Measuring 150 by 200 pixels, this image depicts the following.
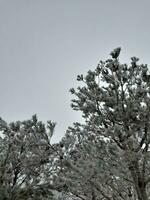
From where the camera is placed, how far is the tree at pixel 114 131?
7.02 metres

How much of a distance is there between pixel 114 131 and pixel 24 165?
526cm

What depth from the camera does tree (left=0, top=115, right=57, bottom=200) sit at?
9820mm

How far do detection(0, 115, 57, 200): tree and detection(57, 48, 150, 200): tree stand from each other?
1.78 m

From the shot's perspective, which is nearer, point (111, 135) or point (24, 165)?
point (111, 135)

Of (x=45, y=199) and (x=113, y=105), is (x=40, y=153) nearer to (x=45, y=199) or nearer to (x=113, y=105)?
(x=45, y=199)

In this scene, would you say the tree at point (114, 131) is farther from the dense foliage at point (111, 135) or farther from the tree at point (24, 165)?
the tree at point (24, 165)

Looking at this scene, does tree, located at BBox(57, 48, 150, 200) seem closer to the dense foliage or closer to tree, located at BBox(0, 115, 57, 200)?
the dense foliage

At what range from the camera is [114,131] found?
23.0 feet

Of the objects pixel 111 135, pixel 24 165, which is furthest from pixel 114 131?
pixel 24 165

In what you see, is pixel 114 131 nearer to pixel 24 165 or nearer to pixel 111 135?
pixel 111 135

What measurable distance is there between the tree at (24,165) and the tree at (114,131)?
5.83ft

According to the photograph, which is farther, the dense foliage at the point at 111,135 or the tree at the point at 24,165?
the tree at the point at 24,165

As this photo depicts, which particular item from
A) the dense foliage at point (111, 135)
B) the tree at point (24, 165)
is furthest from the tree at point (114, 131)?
the tree at point (24, 165)

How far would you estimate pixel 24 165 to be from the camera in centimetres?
1093
